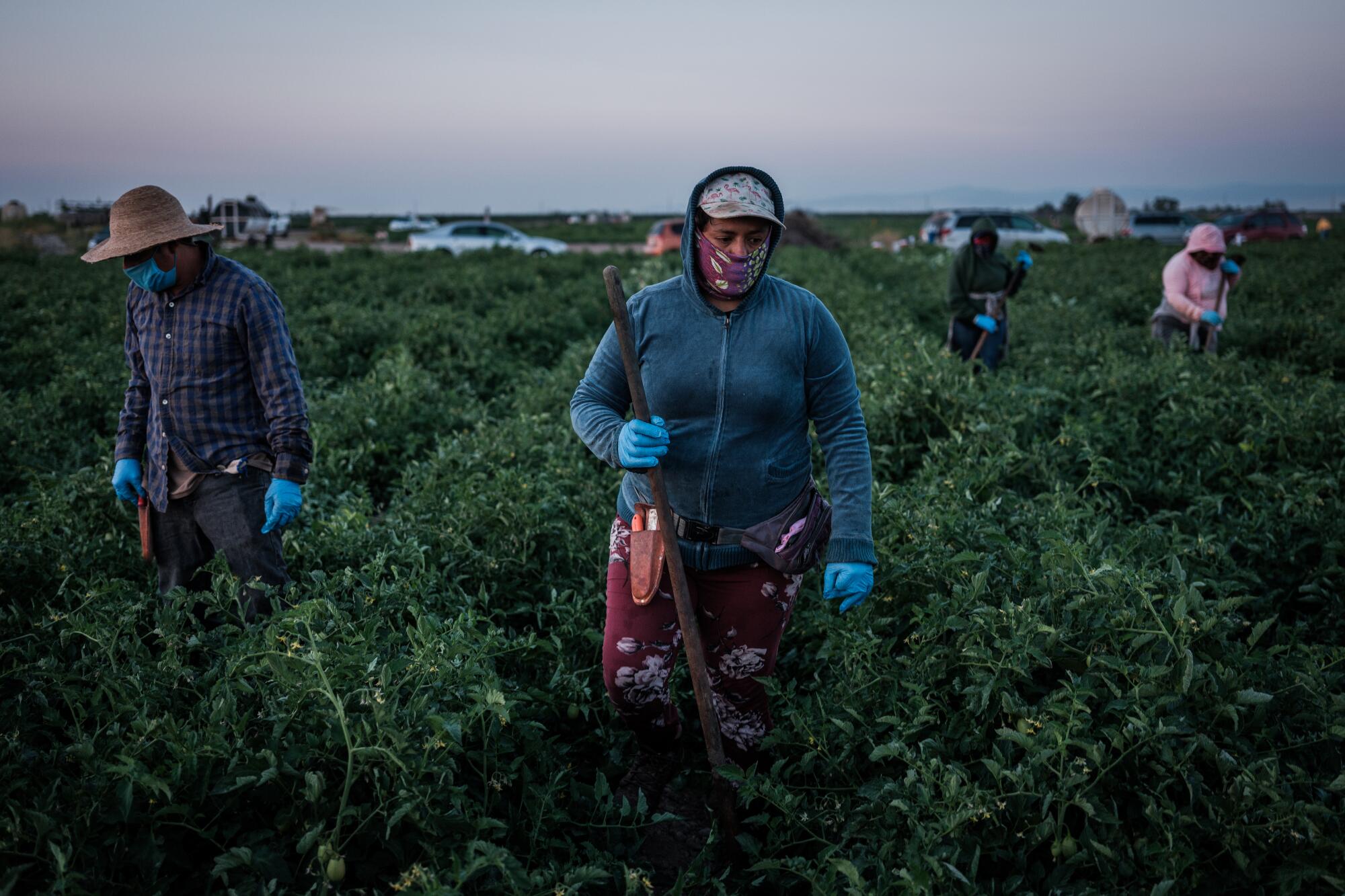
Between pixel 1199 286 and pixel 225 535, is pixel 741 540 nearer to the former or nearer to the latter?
pixel 225 535

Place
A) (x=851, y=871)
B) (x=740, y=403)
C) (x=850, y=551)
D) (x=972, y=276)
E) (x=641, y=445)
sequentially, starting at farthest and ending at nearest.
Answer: (x=972, y=276), (x=850, y=551), (x=740, y=403), (x=641, y=445), (x=851, y=871)

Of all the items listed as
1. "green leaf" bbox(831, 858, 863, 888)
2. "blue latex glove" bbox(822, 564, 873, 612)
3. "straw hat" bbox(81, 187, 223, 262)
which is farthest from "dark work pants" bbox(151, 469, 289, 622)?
"green leaf" bbox(831, 858, 863, 888)

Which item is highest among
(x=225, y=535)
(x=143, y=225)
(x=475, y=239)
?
(x=475, y=239)

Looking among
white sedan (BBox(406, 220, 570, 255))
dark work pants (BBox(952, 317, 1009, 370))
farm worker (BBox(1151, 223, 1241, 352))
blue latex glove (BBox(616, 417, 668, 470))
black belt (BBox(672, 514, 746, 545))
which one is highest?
white sedan (BBox(406, 220, 570, 255))

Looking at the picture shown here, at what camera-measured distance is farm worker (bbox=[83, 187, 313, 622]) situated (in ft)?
10.4

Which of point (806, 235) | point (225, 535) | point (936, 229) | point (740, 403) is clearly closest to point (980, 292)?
point (740, 403)

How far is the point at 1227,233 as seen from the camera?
97.7 ft

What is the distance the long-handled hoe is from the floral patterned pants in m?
0.08

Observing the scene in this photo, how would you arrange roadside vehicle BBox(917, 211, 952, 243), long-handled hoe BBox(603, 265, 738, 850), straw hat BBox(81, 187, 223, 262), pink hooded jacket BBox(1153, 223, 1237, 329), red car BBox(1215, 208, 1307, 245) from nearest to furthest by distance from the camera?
long-handled hoe BBox(603, 265, 738, 850)
straw hat BBox(81, 187, 223, 262)
pink hooded jacket BBox(1153, 223, 1237, 329)
roadside vehicle BBox(917, 211, 952, 243)
red car BBox(1215, 208, 1307, 245)

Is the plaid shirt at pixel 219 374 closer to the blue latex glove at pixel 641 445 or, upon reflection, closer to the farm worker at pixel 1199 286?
the blue latex glove at pixel 641 445

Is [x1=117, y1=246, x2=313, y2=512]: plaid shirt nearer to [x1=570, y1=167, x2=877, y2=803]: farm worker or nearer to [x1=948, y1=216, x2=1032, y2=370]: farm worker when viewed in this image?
[x1=570, y1=167, x2=877, y2=803]: farm worker

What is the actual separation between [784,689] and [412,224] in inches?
1978

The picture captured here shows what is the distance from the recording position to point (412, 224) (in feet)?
163

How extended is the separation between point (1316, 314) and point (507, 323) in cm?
923
